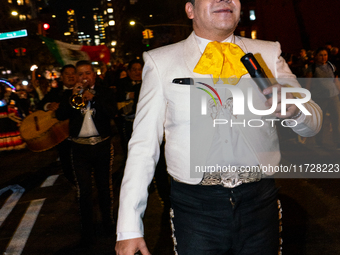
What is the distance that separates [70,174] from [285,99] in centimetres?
576

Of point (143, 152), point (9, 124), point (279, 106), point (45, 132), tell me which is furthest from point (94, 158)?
point (9, 124)

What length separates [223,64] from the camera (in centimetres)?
195

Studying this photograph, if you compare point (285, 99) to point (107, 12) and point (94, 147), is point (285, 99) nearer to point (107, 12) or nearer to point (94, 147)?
point (94, 147)

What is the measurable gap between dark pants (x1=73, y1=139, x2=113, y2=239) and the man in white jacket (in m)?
2.72

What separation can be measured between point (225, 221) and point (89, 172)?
3.00 meters

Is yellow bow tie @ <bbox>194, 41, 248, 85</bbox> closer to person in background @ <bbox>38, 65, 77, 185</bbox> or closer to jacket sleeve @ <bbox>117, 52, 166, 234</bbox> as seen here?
jacket sleeve @ <bbox>117, 52, 166, 234</bbox>

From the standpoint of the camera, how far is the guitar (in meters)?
6.43

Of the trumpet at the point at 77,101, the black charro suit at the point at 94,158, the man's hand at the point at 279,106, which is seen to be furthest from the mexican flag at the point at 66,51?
the man's hand at the point at 279,106

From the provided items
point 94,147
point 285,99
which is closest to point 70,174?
point 94,147

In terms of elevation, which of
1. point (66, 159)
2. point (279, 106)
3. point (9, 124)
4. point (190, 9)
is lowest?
point (66, 159)

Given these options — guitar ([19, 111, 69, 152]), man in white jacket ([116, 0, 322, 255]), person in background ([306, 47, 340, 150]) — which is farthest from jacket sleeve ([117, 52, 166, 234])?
person in background ([306, 47, 340, 150])

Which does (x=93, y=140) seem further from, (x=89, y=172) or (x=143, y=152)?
(x=143, y=152)

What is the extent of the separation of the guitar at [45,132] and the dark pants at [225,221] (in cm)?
495

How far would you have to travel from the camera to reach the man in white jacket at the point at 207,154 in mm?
1870
